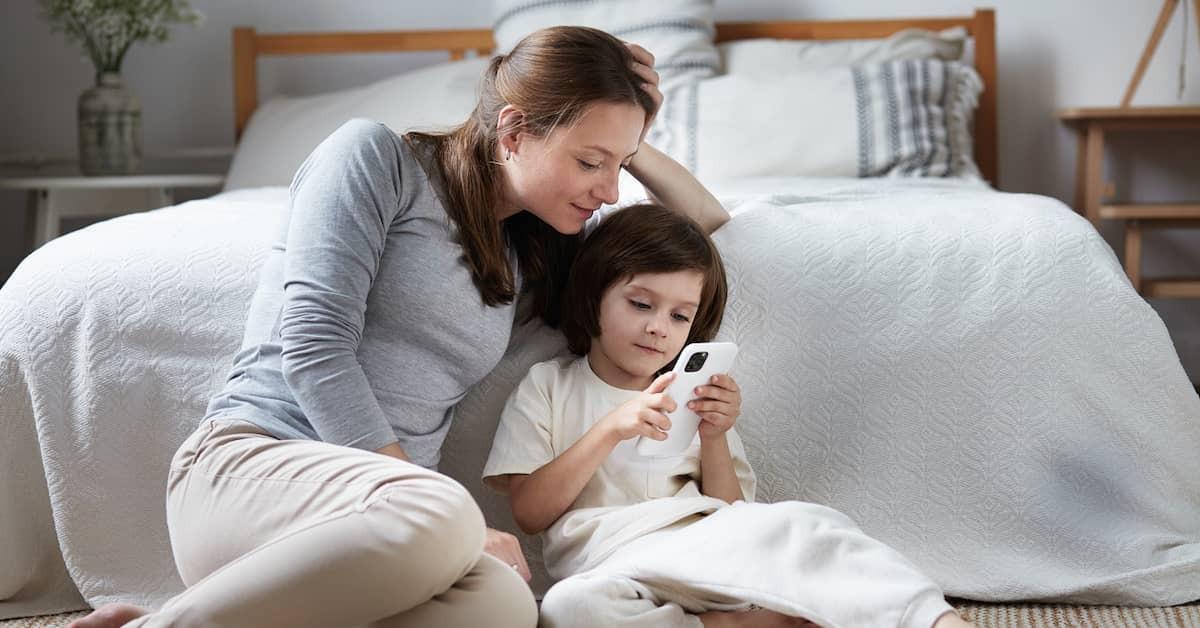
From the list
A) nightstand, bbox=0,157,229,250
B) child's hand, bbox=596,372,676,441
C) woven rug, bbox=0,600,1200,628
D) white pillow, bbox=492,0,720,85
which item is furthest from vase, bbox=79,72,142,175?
child's hand, bbox=596,372,676,441

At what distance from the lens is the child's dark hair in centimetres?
131

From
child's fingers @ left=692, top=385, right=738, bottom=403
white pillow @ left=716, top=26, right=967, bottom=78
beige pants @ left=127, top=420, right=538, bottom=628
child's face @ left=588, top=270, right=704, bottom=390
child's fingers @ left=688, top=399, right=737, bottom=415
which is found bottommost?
beige pants @ left=127, top=420, right=538, bottom=628

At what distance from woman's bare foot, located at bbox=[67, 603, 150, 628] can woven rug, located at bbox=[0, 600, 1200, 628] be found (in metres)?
0.32

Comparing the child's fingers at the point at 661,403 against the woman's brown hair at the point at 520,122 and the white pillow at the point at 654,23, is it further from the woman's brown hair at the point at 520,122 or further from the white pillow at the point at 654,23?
the white pillow at the point at 654,23

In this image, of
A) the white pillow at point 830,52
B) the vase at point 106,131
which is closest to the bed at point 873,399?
the white pillow at point 830,52

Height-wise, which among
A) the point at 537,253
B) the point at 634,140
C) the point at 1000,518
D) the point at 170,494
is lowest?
the point at 1000,518

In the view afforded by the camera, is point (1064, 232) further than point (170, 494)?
Yes

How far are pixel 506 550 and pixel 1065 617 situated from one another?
0.65 meters

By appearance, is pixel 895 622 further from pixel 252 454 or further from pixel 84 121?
pixel 84 121

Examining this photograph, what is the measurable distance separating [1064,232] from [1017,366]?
6.8 inches

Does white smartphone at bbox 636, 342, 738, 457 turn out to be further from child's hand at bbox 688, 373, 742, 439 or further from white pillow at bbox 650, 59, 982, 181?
white pillow at bbox 650, 59, 982, 181

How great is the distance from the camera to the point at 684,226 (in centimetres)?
134

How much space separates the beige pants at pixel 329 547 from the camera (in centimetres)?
98

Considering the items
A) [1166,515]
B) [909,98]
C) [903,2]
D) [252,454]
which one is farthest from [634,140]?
[903,2]
